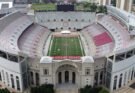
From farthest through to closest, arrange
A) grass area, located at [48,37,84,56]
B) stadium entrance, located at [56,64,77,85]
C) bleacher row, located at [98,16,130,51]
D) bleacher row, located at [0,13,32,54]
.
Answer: grass area, located at [48,37,84,56]
bleacher row, located at [98,16,130,51]
bleacher row, located at [0,13,32,54]
stadium entrance, located at [56,64,77,85]

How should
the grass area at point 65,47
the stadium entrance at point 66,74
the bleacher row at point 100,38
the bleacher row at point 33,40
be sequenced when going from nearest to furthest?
the stadium entrance at point 66,74 < the bleacher row at point 33,40 < the bleacher row at point 100,38 < the grass area at point 65,47

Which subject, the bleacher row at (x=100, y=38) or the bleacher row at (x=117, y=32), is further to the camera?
the bleacher row at (x=100, y=38)

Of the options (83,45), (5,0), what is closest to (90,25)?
(83,45)

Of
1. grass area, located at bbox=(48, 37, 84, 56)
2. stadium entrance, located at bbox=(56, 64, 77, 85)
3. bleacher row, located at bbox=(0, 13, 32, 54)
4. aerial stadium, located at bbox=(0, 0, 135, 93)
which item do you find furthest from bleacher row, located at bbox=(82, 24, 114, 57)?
bleacher row, located at bbox=(0, 13, 32, 54)

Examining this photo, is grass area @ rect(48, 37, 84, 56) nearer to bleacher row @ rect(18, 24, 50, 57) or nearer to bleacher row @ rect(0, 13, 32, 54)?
bleacher row @ rect(18, 24, 50, 57)

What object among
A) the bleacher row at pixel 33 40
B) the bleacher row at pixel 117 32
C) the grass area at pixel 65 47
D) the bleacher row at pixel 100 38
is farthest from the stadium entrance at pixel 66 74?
the grass area at pixel 65 47

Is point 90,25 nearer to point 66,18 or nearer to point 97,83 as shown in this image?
point 66,18

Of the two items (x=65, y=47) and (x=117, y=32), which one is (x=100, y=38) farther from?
(x=65, y=47)

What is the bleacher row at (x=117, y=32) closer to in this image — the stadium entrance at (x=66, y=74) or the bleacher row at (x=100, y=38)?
the bleacher row at (x=100, y=38)
